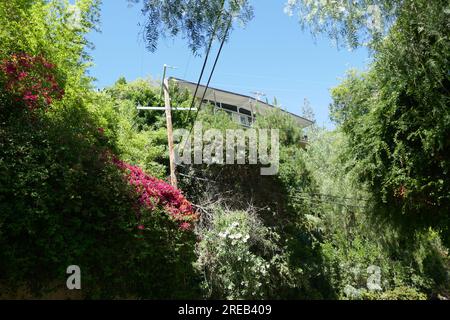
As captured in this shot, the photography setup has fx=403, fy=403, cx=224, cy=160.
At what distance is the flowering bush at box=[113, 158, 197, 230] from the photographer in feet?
24.4

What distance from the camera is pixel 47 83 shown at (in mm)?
7637

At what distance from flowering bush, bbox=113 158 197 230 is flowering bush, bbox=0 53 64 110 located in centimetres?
172

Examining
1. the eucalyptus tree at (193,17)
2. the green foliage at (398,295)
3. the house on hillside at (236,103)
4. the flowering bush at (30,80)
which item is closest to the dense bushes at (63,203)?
the flowering bush at (30,80)

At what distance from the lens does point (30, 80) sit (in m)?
7.17

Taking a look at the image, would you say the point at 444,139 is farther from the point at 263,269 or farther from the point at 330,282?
the point at 330,282

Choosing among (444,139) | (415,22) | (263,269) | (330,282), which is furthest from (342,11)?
(330,282)

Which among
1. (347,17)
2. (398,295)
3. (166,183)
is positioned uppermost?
(347,17)

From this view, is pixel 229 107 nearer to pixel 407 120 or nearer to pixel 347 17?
pixel 407 120

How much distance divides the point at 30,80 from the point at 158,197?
312 cm

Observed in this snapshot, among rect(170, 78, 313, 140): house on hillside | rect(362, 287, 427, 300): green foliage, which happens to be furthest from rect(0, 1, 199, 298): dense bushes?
rect(170, 78, 313, 140): house on hillside

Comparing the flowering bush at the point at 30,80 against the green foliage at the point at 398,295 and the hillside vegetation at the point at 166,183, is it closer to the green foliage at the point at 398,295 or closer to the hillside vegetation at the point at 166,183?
the hillside vegetation at the point at 166,183

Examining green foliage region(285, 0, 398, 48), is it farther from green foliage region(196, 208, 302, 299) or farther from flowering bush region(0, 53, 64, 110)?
green foliage region(196, 208, 302, 299)

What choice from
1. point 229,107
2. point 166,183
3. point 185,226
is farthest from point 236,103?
point 185,226

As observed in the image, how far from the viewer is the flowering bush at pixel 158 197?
7448mm
